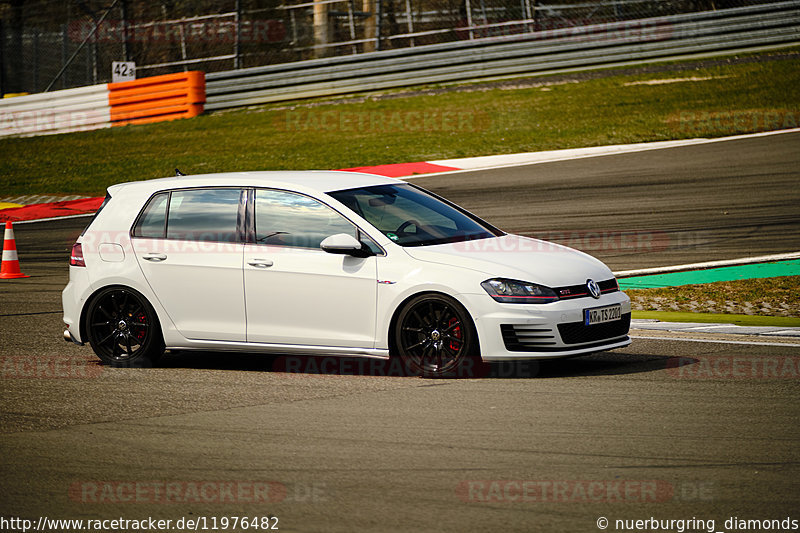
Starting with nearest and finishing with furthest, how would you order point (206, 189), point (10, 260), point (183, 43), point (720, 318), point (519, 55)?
1. point (206, 189)
2. point (720, 318)
3. point (10, 260)
4. point (519, 55)
5. point (183, 43)

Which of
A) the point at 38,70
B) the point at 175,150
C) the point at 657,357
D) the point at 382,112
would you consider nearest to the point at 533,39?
the point at 382,112

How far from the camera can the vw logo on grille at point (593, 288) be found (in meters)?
8.13

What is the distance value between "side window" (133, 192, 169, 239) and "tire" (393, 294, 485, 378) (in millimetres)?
2235

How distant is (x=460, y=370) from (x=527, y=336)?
56cm

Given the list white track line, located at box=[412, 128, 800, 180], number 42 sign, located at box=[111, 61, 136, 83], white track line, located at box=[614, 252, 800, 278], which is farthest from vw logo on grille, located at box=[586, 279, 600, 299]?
number 42 sign, located at box=[111, 61, 136, 83]

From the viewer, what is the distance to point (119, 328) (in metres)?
9.09

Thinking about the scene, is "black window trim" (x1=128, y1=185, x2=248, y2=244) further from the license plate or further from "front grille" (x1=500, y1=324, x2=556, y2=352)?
the license plate

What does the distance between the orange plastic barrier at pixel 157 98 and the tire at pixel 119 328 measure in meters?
19.5

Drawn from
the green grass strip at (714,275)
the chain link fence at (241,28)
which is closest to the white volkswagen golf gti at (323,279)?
the green grass strip at (714,275)

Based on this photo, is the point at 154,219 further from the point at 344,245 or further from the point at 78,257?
the point at 344,245

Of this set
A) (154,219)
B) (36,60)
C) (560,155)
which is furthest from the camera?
(36,60)

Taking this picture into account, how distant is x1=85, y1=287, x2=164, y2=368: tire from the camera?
8984 millimetres

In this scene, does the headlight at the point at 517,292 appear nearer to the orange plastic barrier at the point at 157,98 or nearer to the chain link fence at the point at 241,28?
the chain link fence at the point at 241,28

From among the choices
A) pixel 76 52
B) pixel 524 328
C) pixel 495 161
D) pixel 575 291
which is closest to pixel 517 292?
pixel 524 328
